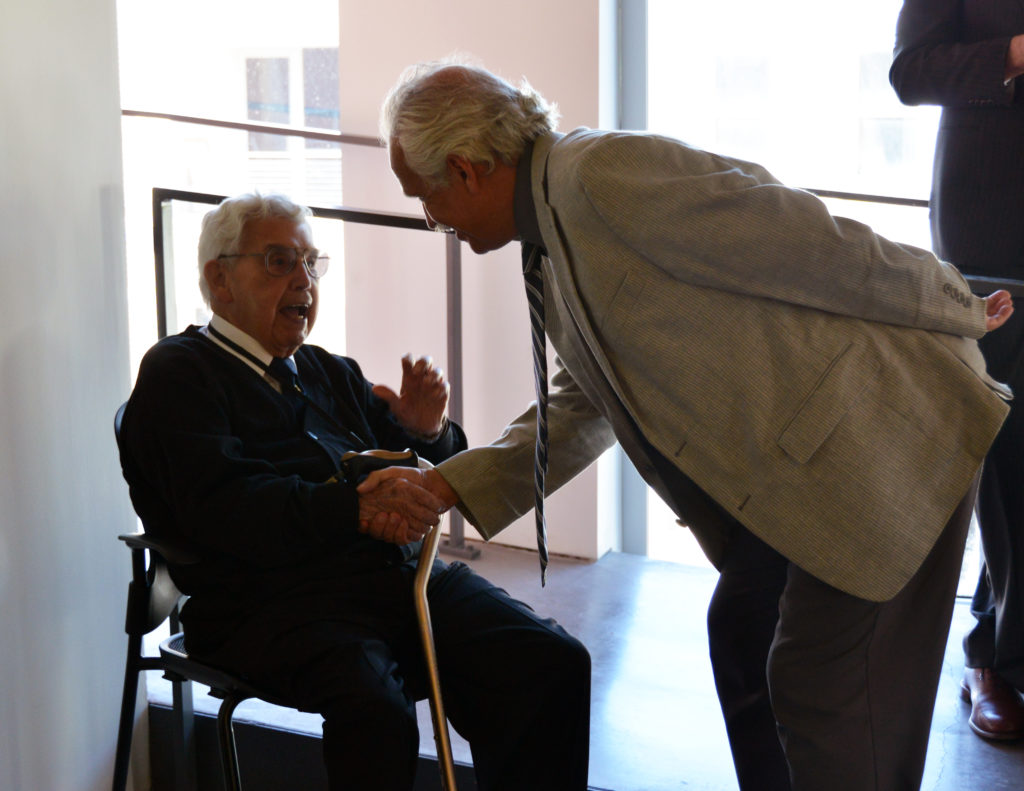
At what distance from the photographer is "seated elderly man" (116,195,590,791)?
1.70 m

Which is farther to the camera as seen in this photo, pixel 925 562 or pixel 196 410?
pixel 196 410

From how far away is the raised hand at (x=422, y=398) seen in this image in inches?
80.7

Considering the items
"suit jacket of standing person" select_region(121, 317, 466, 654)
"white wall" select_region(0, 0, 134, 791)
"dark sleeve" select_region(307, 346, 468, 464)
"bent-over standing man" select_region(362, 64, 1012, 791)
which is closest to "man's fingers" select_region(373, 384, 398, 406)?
"dark sleeve" select_region(307, 346, 468, 464)

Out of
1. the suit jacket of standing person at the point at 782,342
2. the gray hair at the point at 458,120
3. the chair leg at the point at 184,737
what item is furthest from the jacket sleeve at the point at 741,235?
the chair leg at the point at 184,737

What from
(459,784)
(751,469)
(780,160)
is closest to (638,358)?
(751,469)

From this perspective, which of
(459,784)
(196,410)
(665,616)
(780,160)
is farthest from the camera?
(780,160)

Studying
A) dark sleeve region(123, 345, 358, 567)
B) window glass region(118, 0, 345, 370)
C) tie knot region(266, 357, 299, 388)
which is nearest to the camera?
dark sleeve region(123, 345, 358, 567)

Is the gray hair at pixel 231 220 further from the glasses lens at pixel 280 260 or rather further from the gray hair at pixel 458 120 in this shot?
the gray hair at pixel 458 120

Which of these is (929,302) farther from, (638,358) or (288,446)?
(288,446)

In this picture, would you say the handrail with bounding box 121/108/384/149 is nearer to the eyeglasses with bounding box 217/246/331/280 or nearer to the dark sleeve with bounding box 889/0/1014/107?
the eyeglasses with bounding box 217/246/331/280

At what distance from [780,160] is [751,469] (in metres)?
2.11

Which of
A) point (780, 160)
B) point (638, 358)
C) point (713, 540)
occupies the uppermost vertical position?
point (780, 160)

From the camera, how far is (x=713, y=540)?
1.73 metres

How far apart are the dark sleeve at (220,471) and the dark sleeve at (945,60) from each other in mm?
1232
